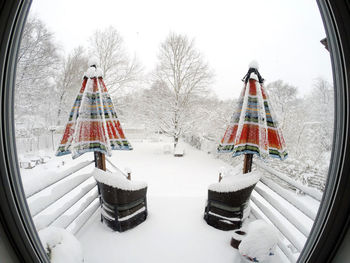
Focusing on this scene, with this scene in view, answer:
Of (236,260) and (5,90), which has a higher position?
(5,90)

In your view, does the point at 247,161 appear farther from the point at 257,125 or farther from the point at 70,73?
the point at 70,73

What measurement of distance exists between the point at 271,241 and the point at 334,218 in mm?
869

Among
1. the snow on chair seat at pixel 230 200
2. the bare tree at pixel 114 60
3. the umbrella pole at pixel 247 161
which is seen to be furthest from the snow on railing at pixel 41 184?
the bare tree at pixel 114 60

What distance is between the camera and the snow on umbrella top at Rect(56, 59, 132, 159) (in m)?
1.83

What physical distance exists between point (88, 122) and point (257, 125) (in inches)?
76.8

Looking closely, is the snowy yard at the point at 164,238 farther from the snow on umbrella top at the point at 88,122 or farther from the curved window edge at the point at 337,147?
the curved window edge at the point at 337,147

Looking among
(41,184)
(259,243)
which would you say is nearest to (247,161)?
(259,243)

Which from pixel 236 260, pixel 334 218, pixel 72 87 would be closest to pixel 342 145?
pixel 334 218

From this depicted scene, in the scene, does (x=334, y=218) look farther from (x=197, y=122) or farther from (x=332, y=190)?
(x=197, y=122)

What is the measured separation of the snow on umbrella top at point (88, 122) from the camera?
183 cm

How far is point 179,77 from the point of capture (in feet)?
28.5

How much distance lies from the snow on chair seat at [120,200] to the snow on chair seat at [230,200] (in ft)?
2.90

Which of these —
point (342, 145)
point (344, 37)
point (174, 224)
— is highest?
point (344, 37)

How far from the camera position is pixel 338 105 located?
29.8 inches
